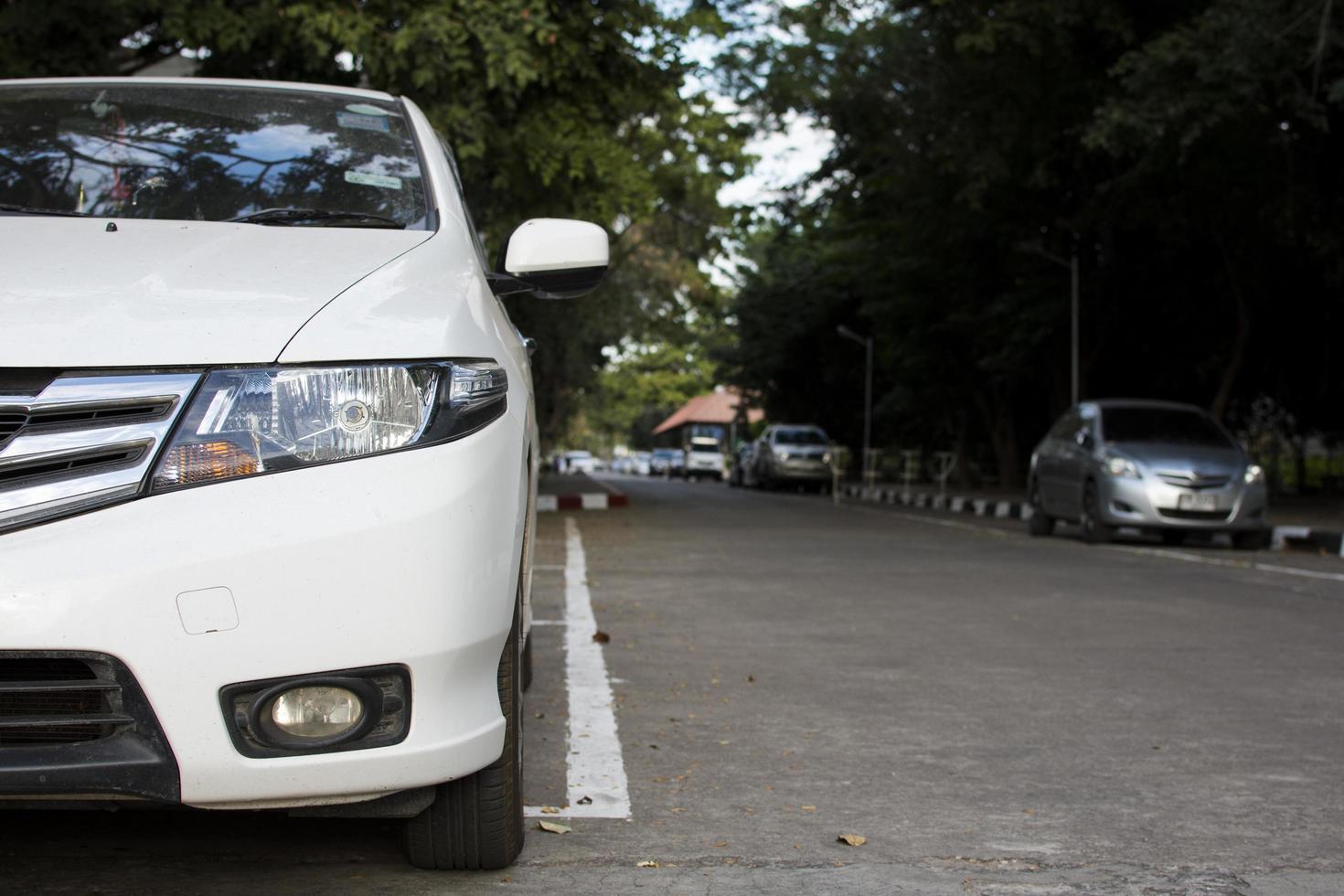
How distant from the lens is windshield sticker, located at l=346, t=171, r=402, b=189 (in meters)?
4.14

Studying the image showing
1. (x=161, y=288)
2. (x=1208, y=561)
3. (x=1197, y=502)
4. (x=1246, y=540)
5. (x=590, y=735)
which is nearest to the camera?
(x=161, y=288)

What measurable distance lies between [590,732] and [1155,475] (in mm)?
11694

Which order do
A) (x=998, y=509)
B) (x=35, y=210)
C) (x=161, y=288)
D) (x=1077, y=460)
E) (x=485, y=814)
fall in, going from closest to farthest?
(x=161, y=288) < (x=485, y=814) < (x=35, y=210) < (x=1077, y=460) < (x=998, y=509)

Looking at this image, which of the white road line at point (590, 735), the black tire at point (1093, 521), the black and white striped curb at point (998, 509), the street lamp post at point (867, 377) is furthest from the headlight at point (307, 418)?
the street lamp post at point (867, 377)

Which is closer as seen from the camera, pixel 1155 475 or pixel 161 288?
pixel 161 288

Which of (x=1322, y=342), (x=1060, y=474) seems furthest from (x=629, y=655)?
(x=1322, y=342)

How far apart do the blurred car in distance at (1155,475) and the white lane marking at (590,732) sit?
28.2ft

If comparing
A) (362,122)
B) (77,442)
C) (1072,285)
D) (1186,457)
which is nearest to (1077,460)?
(1186,457)

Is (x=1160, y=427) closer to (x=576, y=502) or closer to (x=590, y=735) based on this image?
(x=576, y=502)

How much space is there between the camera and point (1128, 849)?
387 cm

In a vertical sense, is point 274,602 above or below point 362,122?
below

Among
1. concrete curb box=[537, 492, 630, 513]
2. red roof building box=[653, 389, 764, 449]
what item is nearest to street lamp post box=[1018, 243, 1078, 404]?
concrete curb box=[537, 492, 630, 513]

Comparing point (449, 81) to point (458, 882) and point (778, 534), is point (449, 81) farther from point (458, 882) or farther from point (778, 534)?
point (458, 882)

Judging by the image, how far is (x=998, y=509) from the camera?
24.8m
